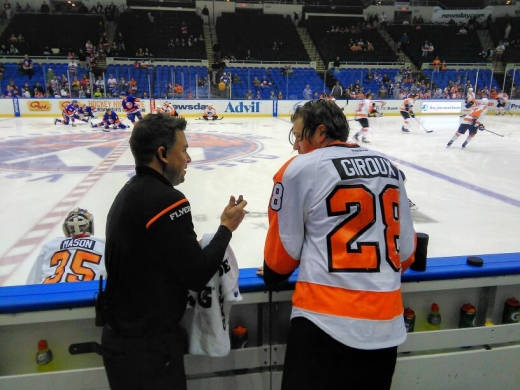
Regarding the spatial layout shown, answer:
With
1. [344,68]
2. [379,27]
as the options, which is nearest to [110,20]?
[344,68]

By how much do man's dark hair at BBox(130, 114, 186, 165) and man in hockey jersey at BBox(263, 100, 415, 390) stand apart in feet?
1.16

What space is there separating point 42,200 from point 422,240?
4932mm

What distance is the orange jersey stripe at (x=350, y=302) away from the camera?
1.20 metres

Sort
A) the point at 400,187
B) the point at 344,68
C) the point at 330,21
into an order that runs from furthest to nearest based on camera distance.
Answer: the point at 330,21, the point at 344,68, the point at 400,187

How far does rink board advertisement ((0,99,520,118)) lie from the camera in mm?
15789

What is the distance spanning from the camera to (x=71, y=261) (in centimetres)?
212

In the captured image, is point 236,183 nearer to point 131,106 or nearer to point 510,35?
point 131,106

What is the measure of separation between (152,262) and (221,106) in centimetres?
1642

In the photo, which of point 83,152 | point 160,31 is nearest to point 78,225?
point 83,152

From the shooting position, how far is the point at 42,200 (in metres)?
5.27

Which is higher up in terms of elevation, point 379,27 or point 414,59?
point 379,27

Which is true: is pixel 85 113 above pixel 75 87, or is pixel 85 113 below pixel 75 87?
below

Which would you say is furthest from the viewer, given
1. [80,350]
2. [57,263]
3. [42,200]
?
[42,200]

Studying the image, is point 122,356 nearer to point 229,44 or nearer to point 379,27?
point 229,44
